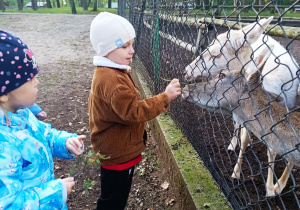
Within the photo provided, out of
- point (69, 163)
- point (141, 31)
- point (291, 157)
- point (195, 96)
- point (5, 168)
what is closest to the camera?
point (5, 168)

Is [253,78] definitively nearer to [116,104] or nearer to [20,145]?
[116,104]

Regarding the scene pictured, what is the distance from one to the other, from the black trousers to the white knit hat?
0.93m

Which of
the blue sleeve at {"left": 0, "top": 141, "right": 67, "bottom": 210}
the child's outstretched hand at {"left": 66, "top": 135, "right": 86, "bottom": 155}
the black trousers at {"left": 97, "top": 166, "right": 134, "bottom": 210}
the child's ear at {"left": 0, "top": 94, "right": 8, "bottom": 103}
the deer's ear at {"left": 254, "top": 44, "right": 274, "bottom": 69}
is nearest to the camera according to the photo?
the blue sleeve at {"left": 0, "top": 141, "right": 67, "bottom": 210}

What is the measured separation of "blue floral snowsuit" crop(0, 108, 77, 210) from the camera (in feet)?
4.00

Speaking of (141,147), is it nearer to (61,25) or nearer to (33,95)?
(33,95)

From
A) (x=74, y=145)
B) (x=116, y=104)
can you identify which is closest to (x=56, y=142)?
(x=74, y=145)

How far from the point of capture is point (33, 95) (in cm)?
144

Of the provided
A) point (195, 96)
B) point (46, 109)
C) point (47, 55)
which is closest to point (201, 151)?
point (195, 96)

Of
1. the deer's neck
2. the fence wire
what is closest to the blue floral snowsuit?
the fence wire

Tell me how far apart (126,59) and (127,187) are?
1.05 metres

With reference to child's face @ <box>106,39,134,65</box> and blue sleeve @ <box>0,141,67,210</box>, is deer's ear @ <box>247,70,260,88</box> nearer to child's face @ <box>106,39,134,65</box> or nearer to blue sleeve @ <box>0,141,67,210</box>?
child's face @ <box>106,39,134,65</box>

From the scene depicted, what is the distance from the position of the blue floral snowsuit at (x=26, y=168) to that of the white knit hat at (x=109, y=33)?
2.20 feet

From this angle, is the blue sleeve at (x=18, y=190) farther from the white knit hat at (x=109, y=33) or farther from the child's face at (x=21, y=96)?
the white knit hat at (x=109, y=33)

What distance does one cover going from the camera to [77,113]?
15.8ft
